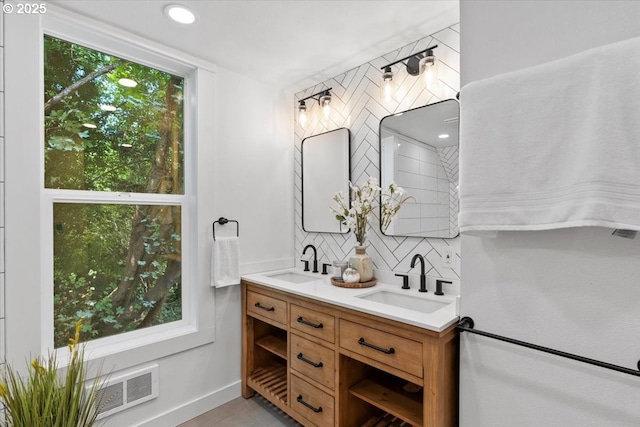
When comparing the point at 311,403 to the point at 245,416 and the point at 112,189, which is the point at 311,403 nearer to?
the point at 245,416

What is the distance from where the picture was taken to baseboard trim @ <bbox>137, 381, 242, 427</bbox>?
1.92 metres

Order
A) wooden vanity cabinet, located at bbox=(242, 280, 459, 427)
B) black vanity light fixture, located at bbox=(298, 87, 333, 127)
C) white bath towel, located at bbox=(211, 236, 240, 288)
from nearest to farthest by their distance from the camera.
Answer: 1. wooden vanity cabinet, located at bbox=(242, 280, 459, 427)
2. white bath towel, located at bbox=(211, 236, 240, 288)
3. black vanity light fixture, located at bbox=(298, 87, 333, 127)

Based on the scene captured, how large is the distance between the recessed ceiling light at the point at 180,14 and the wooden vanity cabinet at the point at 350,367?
1639 millimetres

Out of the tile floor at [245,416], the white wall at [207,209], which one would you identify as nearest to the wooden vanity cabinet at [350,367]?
the tile floor at [245,416]

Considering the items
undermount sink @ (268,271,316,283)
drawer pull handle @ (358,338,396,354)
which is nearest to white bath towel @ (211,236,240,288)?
undermount sink @ (268,271,316,283)

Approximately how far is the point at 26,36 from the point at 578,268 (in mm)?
2500

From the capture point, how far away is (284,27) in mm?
1794

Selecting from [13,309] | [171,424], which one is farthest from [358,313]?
[13,309]

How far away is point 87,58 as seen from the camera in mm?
1807

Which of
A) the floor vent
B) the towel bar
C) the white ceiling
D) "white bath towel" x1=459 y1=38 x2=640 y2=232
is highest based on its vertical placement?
the white ceiling

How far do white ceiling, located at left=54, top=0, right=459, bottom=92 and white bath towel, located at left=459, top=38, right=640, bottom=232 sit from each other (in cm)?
78

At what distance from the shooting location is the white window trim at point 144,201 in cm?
165

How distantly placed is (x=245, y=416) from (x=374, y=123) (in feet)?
6.95

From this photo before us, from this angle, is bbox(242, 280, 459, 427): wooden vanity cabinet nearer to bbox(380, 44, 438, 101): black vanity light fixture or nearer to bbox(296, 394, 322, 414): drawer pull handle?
bbox(296, 394, 322, 414): drawer pull handle
